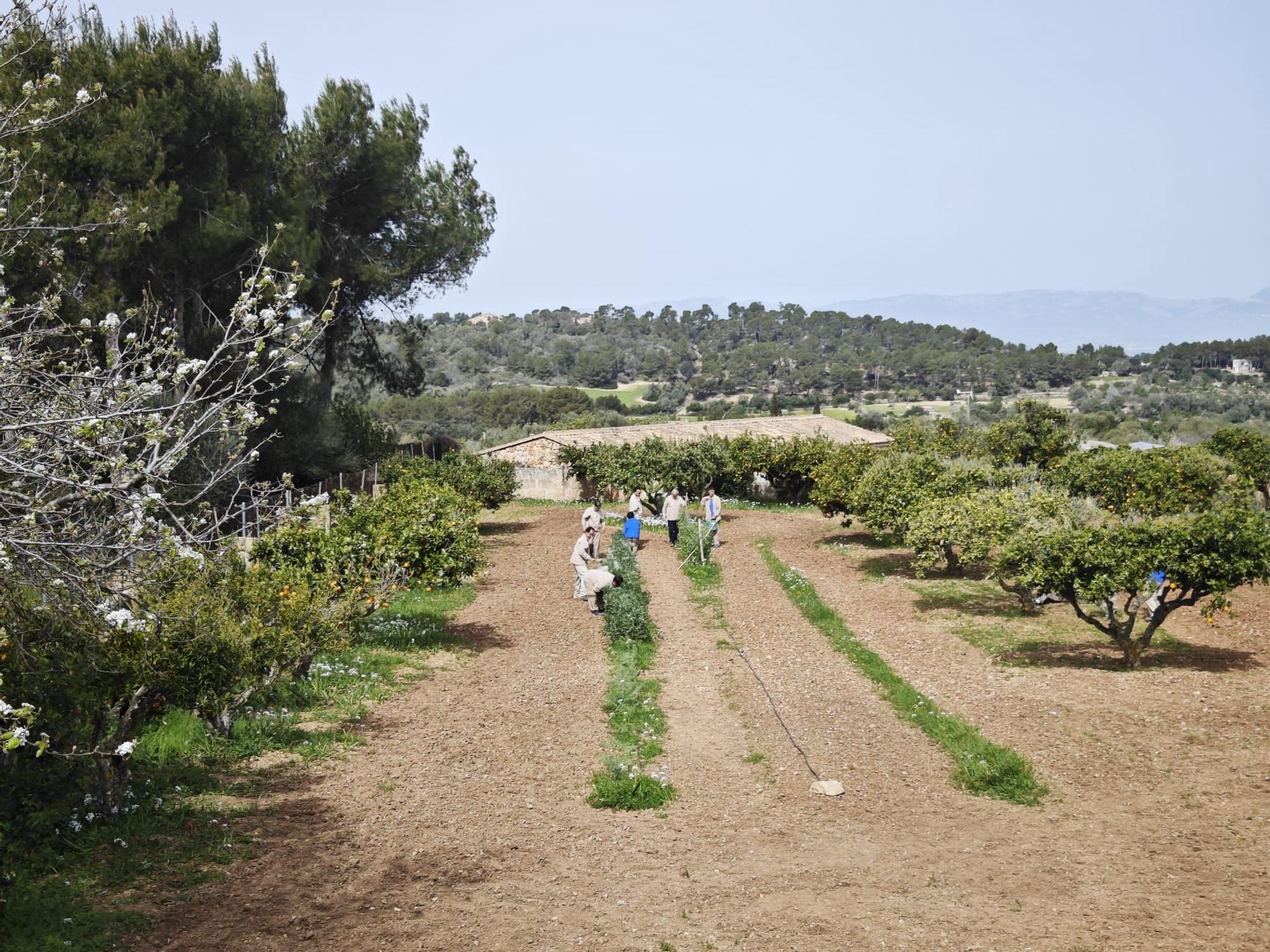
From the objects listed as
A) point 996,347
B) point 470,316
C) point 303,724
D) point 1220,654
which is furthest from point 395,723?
point 470,316

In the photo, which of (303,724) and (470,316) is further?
(470,316)

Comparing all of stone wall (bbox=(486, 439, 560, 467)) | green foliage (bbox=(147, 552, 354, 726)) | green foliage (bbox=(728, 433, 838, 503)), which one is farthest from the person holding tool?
green foliage (bbox=(147, 552, 354, 726))

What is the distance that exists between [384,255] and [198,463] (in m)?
14.5

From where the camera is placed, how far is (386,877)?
7875mm

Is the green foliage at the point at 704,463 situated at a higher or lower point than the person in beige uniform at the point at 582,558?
higher

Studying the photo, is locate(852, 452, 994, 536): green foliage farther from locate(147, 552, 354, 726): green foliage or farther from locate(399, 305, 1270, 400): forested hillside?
locate(399, 305, 1270, 400): forested hillside

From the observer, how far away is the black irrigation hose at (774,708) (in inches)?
431

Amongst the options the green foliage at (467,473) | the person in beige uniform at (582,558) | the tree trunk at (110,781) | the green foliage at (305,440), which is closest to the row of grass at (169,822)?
the tree trunk at (110,781)

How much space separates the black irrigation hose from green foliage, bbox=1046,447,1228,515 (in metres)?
13.3

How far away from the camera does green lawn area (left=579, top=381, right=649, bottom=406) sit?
10681cm

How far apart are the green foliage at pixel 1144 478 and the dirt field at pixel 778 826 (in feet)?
35.5

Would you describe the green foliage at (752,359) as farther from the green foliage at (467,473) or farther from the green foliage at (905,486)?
the green foliage at (905,486)

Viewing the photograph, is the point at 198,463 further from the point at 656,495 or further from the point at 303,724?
the point at 656,495

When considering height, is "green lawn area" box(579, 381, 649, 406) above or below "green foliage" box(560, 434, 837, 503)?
above
